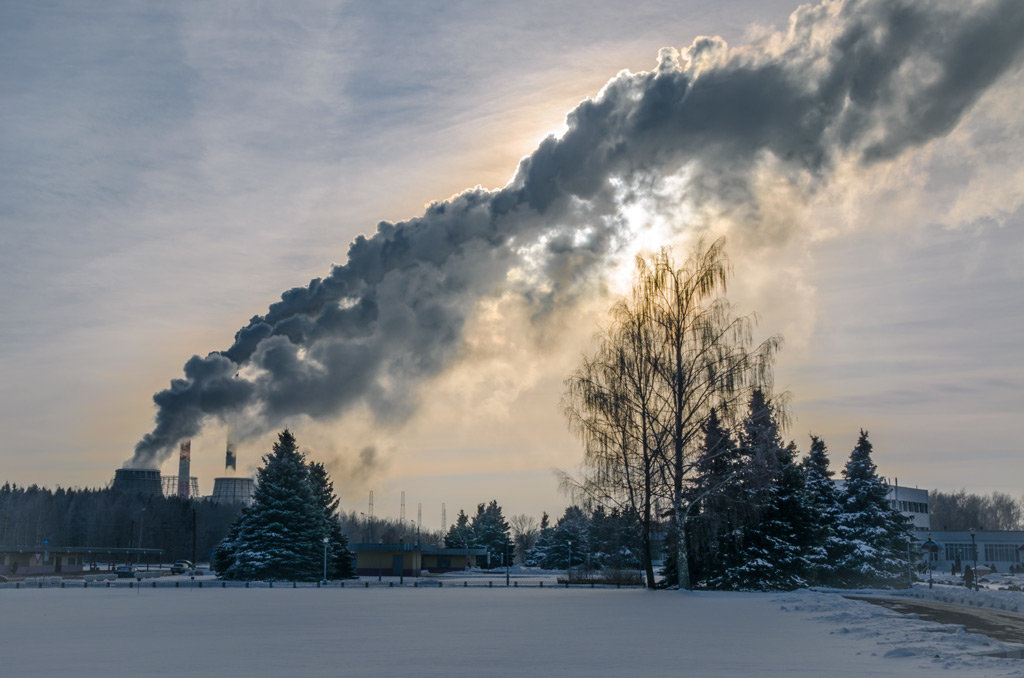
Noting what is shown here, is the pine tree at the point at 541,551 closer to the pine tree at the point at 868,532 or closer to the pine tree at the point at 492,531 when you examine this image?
the pine tree at the point at 492,531

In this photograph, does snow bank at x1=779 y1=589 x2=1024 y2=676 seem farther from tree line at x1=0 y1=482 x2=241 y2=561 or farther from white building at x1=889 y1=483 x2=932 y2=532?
tree line at x1=0 y1=482 x2=241 y2=561

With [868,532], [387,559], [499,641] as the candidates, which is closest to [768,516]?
[868,532]

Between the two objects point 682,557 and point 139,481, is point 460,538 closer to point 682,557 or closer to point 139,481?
point 139,481

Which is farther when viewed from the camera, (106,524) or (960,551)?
(106,524)

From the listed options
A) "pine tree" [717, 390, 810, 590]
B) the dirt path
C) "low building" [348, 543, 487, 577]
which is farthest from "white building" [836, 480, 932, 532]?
the dirt path

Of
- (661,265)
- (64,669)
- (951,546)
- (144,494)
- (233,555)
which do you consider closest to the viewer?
(64,669)

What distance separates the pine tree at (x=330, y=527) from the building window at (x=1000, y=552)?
89.0m

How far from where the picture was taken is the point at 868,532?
186ft

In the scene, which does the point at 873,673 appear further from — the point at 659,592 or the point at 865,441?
the point at 865,441

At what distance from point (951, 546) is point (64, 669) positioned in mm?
129991

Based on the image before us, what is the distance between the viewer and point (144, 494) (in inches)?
5832

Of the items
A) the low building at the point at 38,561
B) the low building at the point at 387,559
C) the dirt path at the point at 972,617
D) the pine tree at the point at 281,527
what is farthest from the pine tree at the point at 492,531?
the dirt path at the point at 972,617

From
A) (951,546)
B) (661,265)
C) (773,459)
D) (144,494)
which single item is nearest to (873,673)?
(773,459)

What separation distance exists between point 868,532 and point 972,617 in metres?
30.0
